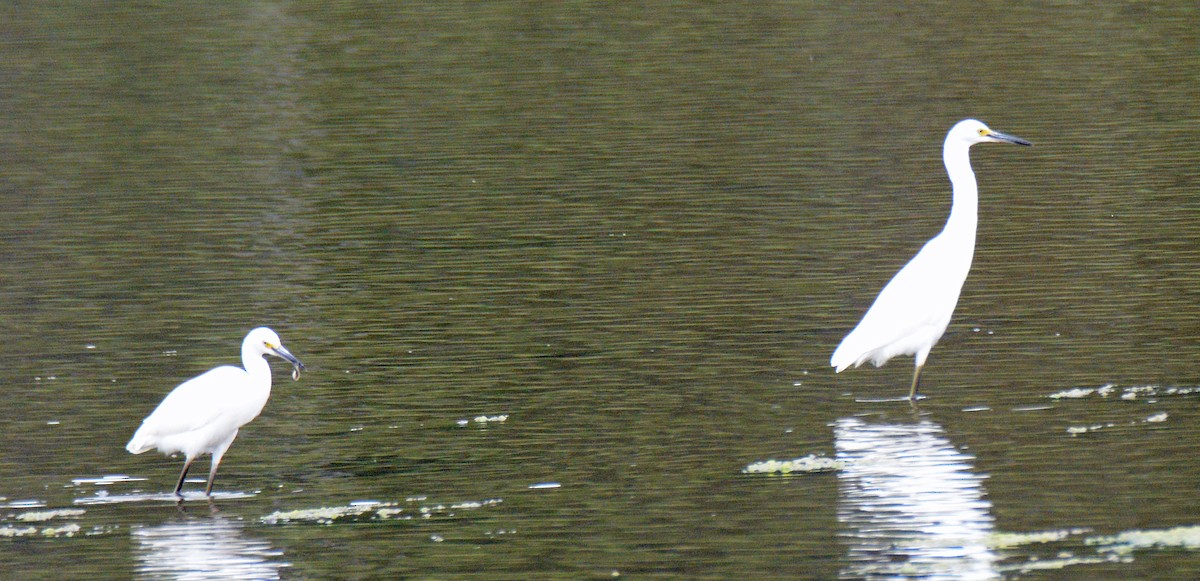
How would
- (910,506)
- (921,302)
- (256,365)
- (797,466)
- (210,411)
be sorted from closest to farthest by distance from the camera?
1. (910,506)
2. (797,466)
3. (210,411)
4. (256,365)
5. (921,302)

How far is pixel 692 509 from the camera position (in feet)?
27.3

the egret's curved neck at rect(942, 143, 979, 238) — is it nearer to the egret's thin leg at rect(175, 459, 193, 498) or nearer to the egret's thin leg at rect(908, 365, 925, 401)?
the egret's thin leg at rect(908, 365, 925, 401)

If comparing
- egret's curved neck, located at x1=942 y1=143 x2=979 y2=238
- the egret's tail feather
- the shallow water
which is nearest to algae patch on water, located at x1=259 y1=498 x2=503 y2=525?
the shallow water

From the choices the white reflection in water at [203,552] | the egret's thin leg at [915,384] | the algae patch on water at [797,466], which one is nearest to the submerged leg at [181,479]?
the white reflection in water at [203,552]

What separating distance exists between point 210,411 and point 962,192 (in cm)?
466

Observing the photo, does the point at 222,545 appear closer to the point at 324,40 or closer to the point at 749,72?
the point at 749,72

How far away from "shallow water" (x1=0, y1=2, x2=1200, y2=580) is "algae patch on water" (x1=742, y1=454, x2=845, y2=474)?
108mm

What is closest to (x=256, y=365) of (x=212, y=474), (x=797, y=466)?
(x=212, y=474)

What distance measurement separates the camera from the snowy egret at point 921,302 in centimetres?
1030

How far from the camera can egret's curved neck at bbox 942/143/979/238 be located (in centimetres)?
1087

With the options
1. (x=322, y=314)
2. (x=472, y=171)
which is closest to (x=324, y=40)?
(x=472, y=171)

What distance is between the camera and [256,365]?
369 inches

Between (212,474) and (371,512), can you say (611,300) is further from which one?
(371,512)

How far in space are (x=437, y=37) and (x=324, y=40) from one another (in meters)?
1.67
